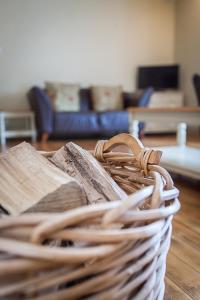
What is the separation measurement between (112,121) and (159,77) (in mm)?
1409

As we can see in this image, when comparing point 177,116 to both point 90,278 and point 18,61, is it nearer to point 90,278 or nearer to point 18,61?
point 90,278

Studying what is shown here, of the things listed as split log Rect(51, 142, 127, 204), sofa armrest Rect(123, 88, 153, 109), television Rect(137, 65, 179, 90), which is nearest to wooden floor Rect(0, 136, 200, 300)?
split log Rect(51, 142, 127, 204)

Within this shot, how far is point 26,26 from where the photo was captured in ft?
15.4

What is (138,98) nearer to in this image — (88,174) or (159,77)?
(159,77)

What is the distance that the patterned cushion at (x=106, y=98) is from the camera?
4.77 meters

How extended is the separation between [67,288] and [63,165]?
41cm

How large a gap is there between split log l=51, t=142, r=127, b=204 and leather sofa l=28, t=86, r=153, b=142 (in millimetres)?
3332

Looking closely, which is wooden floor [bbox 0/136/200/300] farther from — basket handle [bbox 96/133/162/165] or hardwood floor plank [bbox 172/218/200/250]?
basket handle [bbox 96/133/162/165]

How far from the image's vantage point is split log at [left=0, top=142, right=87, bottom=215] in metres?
0.55

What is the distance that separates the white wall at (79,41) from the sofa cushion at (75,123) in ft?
3.05

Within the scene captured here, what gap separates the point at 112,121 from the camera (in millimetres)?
4391

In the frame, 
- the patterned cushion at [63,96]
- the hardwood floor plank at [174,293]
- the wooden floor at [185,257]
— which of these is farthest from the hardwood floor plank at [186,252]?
the patterned cushion at [63,96]

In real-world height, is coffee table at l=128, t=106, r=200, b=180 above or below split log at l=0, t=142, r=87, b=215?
below

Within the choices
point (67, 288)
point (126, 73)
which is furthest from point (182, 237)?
point (126, 73)
